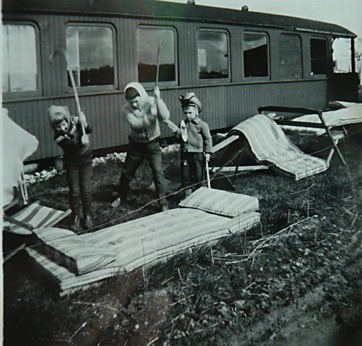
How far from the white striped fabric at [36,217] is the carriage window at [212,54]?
2.78 meters

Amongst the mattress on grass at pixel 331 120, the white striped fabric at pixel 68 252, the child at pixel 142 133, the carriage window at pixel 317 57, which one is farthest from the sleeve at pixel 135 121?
the carriage window at pixel 317 57

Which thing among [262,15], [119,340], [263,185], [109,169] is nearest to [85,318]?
[119,340]

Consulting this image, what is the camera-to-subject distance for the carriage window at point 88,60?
2.86 metres

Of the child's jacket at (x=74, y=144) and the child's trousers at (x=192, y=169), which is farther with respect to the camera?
the child's trousers at (x=192, y=169)

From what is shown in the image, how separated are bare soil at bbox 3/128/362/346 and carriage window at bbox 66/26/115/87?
1.99 ft

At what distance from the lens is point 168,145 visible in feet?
12.0

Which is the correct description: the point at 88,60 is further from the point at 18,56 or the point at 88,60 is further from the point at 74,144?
the point at 74,144

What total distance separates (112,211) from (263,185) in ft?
5.01

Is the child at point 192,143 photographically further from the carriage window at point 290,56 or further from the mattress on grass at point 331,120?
the carriage window at point 290,56

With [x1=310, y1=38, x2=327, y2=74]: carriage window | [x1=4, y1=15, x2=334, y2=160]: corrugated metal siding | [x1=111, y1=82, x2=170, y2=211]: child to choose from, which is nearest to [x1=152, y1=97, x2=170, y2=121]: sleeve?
[x1=111, y1=82, x2=170, y2=211]: child

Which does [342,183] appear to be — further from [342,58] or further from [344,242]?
[342,58]

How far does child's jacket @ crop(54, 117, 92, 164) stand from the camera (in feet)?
7.34

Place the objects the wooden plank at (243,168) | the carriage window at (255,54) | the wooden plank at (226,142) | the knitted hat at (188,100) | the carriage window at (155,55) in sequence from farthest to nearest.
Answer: the carriage window at (255,54), the wooden plank at (243,168), the wooden plank at (226,142), the knitted hat at (188,100), the carriage window at (155,55)

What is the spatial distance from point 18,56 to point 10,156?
76 centimetres
